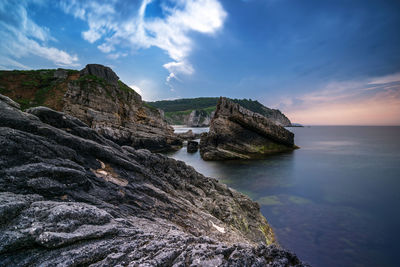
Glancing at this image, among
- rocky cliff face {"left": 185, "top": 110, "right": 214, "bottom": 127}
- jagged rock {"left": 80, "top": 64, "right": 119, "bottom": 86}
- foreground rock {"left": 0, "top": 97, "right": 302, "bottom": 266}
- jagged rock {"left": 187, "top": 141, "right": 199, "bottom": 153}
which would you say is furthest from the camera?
rocky cliff face {"left": 185, "top": 110, "right": 214, "bottom": 127}

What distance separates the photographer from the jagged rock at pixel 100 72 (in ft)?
152

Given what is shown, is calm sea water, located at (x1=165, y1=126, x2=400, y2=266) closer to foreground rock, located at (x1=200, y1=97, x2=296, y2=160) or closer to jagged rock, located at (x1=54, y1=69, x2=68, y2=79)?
foreground rock, located at (x1=200, y1=97, x2=296, y2=160)

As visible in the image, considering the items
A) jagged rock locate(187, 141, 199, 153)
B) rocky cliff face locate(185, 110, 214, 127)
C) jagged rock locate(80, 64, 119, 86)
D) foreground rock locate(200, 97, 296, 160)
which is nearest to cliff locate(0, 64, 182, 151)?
jagged rock locate(80, 64, 119, 86)

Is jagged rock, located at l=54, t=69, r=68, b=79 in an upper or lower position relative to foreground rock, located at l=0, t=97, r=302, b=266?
upper

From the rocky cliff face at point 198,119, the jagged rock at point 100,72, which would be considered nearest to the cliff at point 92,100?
the jagged rock at point 100,72

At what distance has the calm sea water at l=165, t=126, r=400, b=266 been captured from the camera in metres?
10.9

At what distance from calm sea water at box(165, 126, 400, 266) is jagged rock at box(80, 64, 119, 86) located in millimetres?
38927

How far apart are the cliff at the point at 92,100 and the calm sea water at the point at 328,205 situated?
18.8 metres

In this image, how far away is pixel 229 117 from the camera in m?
38.7

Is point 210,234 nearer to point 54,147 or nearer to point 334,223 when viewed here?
point 54,147

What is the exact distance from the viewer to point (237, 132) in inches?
1540

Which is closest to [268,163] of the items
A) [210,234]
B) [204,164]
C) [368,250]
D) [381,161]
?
[204,164]

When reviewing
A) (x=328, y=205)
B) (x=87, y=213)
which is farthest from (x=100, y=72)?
(x=328, y=205)

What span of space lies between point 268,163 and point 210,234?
1090 inches
